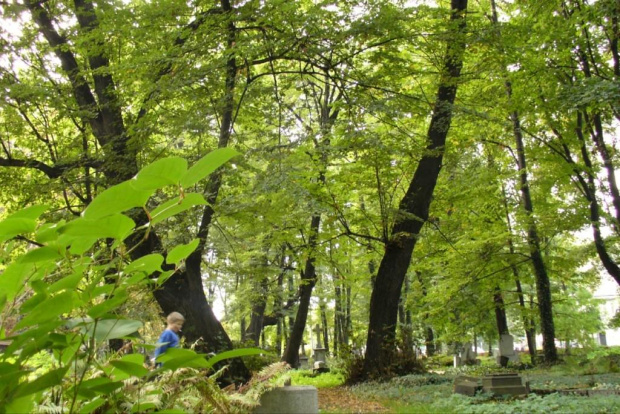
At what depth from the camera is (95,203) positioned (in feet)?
1.69

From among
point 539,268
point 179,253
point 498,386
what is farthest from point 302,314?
point 179,253

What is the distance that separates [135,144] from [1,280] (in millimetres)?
8195

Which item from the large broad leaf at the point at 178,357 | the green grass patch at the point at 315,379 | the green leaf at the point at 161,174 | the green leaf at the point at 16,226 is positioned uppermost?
the green leaf at the point at 161,174

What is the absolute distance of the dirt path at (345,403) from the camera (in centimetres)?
827

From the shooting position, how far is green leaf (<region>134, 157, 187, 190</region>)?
0.52m

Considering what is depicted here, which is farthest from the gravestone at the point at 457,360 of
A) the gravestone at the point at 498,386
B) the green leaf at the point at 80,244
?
the green leaf at the point at 80,244

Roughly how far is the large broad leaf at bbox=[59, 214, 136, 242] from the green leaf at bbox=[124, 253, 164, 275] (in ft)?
0.31

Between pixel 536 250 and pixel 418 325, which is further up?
pixel 536 250

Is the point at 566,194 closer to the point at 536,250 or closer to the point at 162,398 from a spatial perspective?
the point at 536,250

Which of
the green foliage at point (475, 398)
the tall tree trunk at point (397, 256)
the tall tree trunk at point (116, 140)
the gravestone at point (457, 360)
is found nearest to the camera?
the green foliage at point (475, 398)

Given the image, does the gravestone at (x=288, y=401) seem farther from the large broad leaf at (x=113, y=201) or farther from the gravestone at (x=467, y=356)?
the gravestone at (x=467, y=356)

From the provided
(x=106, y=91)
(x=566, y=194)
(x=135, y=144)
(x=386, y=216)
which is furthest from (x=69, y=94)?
(x=566, y=194)

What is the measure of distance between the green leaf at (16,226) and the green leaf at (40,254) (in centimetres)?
2

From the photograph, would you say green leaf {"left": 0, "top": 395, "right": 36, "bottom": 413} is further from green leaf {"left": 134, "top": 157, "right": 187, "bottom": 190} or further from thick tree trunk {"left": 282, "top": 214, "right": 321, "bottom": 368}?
thick tree trunk {"left": 282, "top": 214, "right": 321, "bottom": 368}
